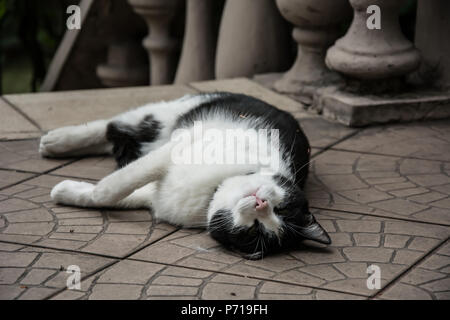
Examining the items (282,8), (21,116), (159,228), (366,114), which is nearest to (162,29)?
(282,8)

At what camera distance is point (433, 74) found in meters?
4.48

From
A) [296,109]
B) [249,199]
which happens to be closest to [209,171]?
[249,199]

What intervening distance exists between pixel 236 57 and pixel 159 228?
8.38ft

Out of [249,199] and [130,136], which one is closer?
[249,199]

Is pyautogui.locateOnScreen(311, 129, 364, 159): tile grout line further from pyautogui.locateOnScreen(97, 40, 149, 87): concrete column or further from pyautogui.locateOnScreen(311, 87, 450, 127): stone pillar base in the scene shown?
pyautogui.locateOnScreen(97, 40, 149, 87): concrete column

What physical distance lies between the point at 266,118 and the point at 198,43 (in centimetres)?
255

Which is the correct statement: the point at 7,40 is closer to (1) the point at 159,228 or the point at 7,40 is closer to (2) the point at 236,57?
(2) the point at 236,57

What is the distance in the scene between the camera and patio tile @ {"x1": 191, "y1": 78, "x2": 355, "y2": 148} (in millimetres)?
4082

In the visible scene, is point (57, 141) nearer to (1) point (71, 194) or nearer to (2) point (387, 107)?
(1) point (71, 194)

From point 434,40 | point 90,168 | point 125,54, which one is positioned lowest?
point 90,168

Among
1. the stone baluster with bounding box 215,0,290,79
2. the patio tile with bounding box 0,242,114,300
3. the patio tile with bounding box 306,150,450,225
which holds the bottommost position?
the patio tile with bounding box 0,242,114,300

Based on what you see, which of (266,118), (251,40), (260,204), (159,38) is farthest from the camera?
(159,38)

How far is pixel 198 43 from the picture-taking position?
5652mm

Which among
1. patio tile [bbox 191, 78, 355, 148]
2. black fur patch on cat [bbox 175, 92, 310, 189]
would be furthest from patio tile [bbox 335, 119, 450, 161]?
black fur patch on cat [bbox 175, 92, 310, 189]
